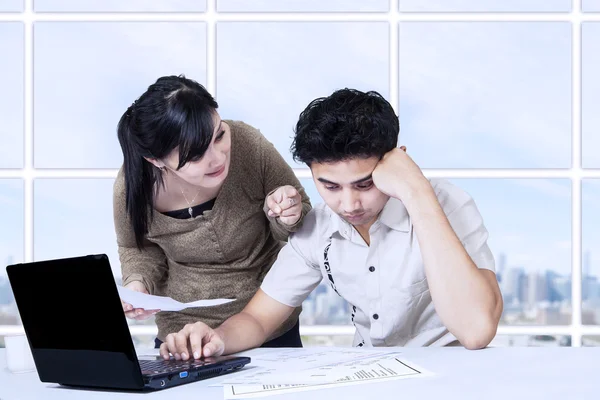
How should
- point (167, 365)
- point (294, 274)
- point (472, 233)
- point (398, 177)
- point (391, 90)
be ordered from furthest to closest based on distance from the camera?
point (391, 90) < point (294, 274) < point (472, 233) < point (398, 177) < point (167, 365)

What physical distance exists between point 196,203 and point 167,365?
0.75m

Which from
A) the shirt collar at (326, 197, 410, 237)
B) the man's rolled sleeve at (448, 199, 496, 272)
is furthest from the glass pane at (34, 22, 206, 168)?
the man's rolled sleeve at (448, 199, 496, 272)

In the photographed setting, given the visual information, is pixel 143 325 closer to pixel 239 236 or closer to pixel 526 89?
pixel 239 236

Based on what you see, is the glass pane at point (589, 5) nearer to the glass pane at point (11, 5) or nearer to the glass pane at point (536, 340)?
the glass pane at point (536, 340)

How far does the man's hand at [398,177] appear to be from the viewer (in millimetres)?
1629

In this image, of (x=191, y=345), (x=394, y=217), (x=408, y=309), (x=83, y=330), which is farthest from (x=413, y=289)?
(x=83, y=330)

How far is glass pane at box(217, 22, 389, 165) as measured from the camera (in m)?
3.13

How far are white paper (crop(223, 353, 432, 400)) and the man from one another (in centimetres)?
27

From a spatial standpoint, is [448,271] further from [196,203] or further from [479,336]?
[196,203]

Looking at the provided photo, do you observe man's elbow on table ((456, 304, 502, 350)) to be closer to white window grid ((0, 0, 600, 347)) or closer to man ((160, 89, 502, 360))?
man ((160, 89, 502, 360))

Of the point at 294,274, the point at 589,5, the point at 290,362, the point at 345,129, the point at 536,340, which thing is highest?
the point at 589,5

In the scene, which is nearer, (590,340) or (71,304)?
(71,304)

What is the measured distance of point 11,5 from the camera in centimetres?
318

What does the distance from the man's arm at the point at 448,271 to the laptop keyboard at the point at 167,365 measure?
51 cm
